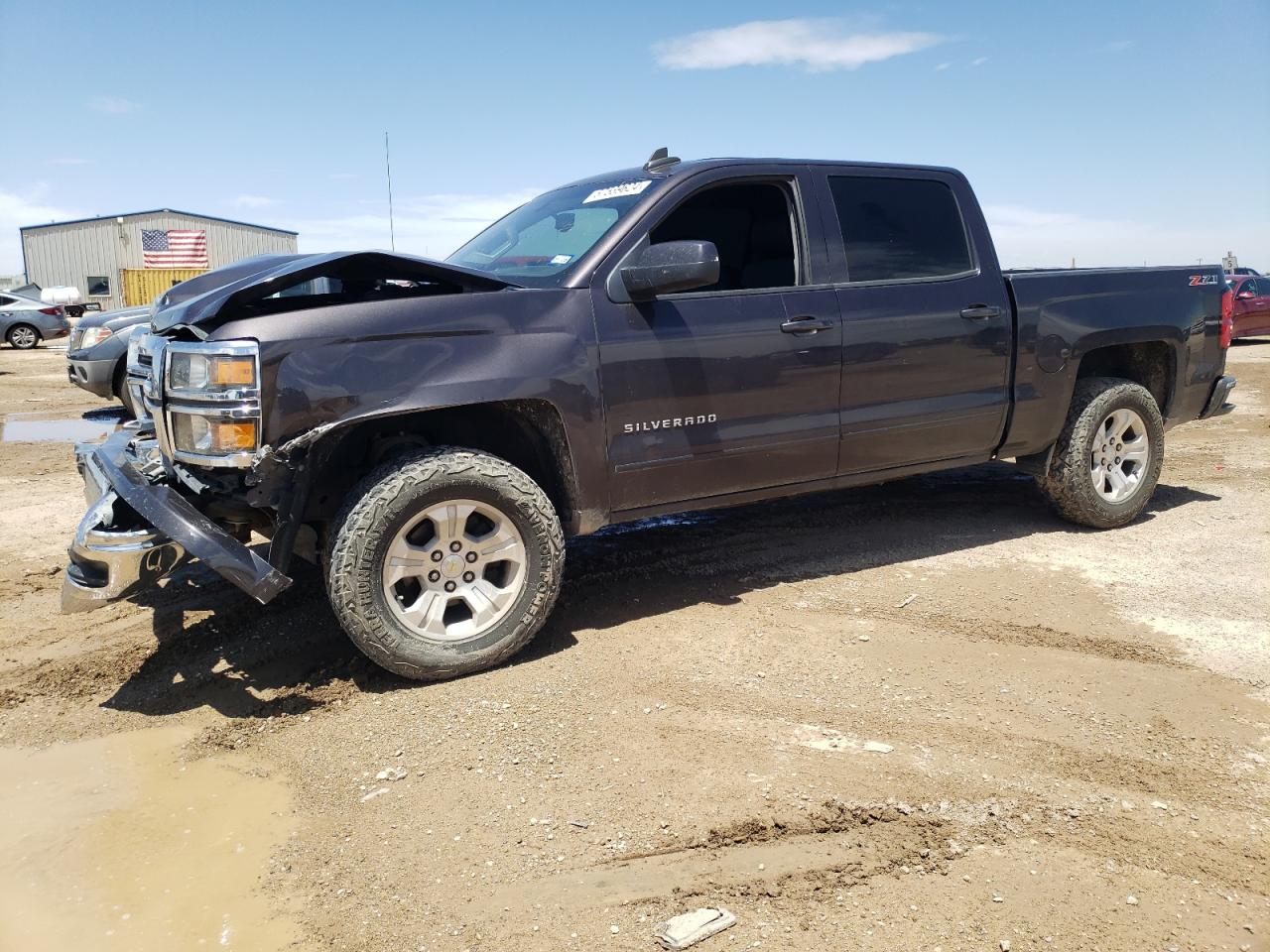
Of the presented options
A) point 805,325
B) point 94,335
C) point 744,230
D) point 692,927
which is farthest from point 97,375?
point 692,927

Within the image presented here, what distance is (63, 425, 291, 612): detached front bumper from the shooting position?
3504 mm

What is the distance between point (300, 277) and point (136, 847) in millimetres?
1978

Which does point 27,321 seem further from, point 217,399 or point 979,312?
point 979,312

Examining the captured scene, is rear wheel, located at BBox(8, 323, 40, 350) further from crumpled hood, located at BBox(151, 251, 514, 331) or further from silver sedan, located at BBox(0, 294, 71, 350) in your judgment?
crumpled hood, located at BBox(151, 251, 514, 331)

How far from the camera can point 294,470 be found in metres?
3.60

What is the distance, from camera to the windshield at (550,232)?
14.4 ft

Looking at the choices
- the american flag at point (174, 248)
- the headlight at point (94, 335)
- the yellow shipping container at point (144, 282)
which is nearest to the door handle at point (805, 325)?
the headlight at point (94, 335)

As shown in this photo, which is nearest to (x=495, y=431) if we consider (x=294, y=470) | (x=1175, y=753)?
(x=294, y=470)

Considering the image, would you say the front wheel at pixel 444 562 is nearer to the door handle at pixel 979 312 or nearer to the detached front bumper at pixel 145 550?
the detached front bumper at pixel 145 550

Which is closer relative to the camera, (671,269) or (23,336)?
(671,269)

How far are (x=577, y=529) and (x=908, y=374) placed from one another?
6.28 ft

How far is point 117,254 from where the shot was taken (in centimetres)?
3891

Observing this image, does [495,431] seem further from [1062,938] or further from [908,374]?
[1062,938]

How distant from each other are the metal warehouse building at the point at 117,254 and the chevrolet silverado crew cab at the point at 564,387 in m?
38.7
